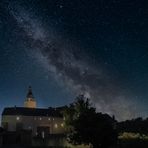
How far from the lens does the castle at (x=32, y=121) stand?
313 ft

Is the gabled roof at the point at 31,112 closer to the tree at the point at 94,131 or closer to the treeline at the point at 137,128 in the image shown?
the treeline at the point at 137,128

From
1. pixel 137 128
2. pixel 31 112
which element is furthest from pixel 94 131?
pixel 31 112

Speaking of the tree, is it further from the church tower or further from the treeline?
the church tower

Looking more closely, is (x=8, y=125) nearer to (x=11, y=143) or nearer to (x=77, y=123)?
(x=11, y=143)

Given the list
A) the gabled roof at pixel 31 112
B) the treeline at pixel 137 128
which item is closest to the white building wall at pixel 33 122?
the gabled roof at pixel 31 112

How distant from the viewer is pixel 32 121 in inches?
3826

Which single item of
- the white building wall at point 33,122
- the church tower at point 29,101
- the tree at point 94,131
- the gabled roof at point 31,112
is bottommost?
the tree at point 94,131

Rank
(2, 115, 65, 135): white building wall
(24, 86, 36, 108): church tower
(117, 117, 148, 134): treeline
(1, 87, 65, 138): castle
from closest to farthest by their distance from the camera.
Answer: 1. (117, 117, 148, 134): treeline
2. (1, 87, 65, 138): castle
3. (2, 115, 65, 135): white building wall
4. (24, 86, 36, 108): church tower

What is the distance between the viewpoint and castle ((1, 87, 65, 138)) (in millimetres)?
95375

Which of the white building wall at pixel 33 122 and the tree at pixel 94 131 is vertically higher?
the white building wall at pixel 33 122

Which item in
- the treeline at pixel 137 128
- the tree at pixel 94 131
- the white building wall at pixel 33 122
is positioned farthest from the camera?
the white building wall at pixel 33 122

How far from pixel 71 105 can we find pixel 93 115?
33669 mm

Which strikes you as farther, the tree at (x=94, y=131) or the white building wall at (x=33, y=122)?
the white building wall at (x=33, y=122)

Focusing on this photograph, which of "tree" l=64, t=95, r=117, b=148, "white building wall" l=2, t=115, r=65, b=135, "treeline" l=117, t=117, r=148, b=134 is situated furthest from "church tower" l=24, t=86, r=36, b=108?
"tree" l=64, t=95, r=117, b=148
